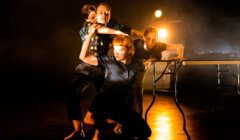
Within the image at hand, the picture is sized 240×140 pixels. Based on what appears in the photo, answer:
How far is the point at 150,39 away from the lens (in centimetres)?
421

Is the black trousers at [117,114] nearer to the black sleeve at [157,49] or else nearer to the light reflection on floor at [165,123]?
the light reflection on floor at [165,123]

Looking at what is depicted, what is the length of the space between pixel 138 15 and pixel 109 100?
30.2 ft

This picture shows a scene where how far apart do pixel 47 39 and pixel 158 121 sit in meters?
6.67

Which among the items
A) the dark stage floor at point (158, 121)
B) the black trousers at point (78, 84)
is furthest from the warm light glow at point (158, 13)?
the black trousers at point (78, 84)

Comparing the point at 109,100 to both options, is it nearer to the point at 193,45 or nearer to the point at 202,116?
the point at 202,116

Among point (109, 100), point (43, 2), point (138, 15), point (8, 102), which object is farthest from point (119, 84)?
point (138, 15)

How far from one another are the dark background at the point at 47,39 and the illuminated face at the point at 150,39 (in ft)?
18.4

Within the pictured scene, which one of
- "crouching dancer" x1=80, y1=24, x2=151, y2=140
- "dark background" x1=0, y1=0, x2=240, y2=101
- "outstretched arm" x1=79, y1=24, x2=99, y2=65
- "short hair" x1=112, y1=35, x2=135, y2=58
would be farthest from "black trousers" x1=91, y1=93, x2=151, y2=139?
"dark background" x1=0, y1=0, x2=240, y2=101

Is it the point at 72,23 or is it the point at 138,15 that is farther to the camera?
the point at 138,15

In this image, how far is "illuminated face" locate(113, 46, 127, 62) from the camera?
11.7 feet

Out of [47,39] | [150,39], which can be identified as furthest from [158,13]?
[150,39]

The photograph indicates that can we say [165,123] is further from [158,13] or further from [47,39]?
[158,13]

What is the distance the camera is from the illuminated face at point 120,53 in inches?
141

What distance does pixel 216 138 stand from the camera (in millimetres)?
4348
